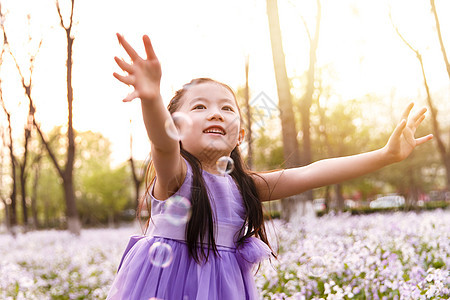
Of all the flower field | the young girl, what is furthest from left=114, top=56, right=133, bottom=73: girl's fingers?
the flower field

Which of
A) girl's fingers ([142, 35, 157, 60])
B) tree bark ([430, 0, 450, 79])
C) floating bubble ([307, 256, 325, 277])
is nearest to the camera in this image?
girl's fingers ([142, 35, 157, 60])

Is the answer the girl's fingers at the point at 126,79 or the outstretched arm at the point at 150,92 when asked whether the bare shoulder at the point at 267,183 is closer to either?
the outstretched arm at the point at 150,92

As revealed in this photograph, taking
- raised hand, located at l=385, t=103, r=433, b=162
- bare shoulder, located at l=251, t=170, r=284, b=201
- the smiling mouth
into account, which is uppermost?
the smiling mouth

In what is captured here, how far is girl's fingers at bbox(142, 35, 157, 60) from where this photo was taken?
182 centimetres

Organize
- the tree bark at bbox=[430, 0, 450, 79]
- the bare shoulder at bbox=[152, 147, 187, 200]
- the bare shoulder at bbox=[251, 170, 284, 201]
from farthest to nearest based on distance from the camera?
the tree bark at bbox=[430, 0, 450, 79] → the bare shoulder at bbox=[251, 170, 284, 201] → the bare shoulder at bbox=[152, 147, 187, 200]

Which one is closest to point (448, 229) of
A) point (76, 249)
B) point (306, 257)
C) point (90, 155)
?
point (306, 257)

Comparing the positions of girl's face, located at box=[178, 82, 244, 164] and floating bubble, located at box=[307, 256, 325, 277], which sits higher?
girl's face, located at box=[178, 82, 244, 164]

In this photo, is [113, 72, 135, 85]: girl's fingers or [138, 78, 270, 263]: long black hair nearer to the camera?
[113, 72, 135, 85]: girl's fingers

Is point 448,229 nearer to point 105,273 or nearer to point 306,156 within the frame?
point 105,273

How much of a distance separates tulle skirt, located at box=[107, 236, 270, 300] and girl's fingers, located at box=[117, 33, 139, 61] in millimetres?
A: 1003

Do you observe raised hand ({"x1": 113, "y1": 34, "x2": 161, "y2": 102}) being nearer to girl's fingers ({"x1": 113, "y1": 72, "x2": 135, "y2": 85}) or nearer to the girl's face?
girl's fingers ({"x1": 113, "y1": 72, "x2": 135, "y2": 85})

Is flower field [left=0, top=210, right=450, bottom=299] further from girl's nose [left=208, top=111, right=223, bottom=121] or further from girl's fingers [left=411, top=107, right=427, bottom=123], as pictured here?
girl's fingers [left=411, top=107, right=427, bottom=123]

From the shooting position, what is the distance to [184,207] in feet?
7.85

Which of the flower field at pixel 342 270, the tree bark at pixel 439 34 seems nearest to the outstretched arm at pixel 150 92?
the flower field at pixel 342 270
